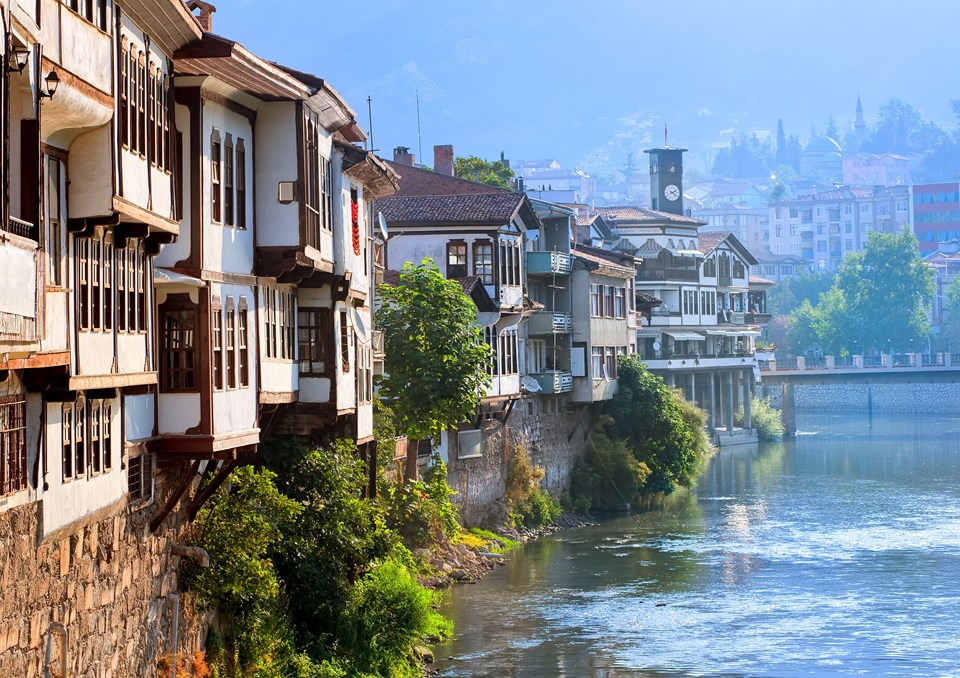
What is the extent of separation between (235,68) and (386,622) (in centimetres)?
1140

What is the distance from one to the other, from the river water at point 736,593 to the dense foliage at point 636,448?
1.39 metres

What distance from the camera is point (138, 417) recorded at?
20.4 meters

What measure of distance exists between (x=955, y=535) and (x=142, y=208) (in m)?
38.5

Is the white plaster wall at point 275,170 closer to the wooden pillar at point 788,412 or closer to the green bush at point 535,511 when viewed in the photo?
the green bush at point 535,511

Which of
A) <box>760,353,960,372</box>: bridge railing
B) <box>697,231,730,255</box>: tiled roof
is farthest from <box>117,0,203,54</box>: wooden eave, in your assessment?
<box>760,353,960,372</box>: bridge railing

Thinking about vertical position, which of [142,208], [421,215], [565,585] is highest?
[421,215]

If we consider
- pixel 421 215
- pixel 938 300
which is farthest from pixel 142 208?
pixel 938 300

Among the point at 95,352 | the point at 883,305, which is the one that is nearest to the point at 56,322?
the point at 95,352

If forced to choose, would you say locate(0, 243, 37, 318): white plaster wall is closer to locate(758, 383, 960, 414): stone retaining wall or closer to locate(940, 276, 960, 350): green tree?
locate(758, 383, 960, 414): stone retaining wall

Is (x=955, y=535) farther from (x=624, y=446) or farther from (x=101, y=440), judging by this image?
(x=101, y=440)

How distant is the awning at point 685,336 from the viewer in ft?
291

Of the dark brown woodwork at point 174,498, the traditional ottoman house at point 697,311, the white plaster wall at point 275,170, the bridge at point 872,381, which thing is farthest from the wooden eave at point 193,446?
the bridge at point 872,381

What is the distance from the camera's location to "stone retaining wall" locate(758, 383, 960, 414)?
122 m

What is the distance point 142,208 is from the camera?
725 inches
